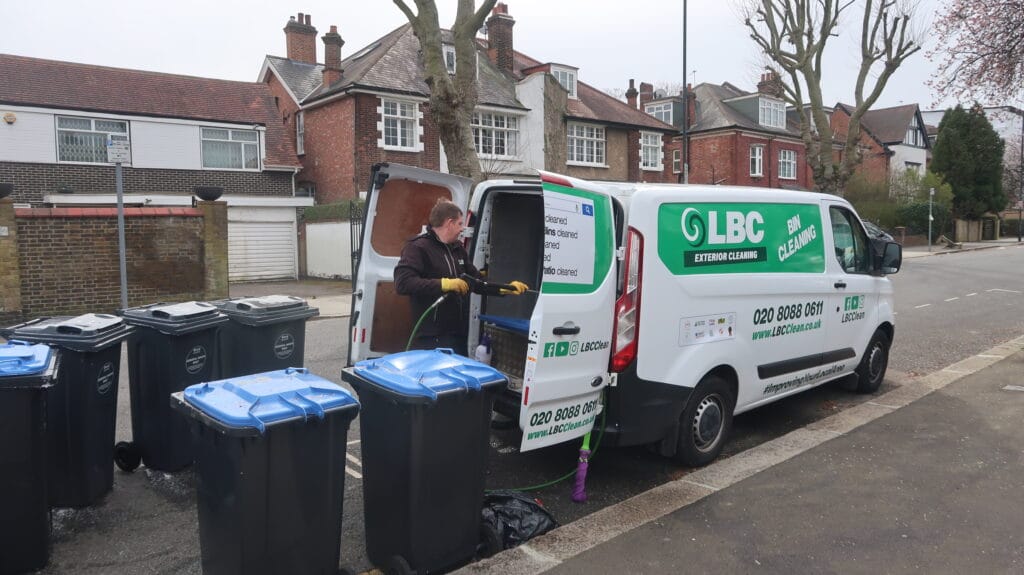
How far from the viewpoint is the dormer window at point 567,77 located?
3111 cm

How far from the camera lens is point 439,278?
4926 mm

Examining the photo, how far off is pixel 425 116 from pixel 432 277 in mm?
21365

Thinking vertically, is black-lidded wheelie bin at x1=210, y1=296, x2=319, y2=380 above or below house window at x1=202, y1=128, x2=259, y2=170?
below

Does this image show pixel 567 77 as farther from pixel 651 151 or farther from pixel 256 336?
pixel 256 336

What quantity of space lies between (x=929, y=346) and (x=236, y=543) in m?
9.60

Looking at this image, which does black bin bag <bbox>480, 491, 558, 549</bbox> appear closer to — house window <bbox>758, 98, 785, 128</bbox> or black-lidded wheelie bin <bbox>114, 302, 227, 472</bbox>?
black-lidded wheelie bin <bbox>114, 302, 227, 472</bbox>

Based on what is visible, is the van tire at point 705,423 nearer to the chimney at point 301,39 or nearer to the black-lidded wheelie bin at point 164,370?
the black-lidded wheelie bin at point 164,370

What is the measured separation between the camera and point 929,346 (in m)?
9.80

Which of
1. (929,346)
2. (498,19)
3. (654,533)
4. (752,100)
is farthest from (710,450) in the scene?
(752,100)

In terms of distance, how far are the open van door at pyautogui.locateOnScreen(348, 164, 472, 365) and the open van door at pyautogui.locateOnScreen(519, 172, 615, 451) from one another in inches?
63.7

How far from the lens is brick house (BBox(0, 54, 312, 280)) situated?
20.8 metres

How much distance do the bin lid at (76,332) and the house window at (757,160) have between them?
39.4 metres

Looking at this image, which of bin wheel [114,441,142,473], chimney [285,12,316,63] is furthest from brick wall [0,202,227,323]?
chimney [285,12,316,63]

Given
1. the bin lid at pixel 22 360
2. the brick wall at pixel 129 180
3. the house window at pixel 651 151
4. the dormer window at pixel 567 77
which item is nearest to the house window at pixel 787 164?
the house window at pixel 651 151
